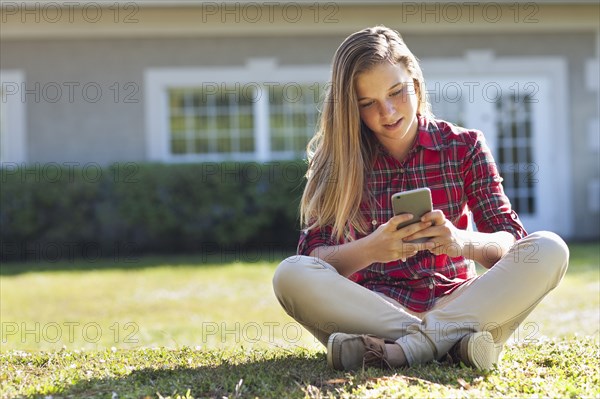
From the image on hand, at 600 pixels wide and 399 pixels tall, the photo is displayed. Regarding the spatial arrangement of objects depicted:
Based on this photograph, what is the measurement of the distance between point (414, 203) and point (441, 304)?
1.71ft

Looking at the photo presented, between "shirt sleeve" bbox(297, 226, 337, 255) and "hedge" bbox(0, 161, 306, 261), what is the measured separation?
666 centimetres

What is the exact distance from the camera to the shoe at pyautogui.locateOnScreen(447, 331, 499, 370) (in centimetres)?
307

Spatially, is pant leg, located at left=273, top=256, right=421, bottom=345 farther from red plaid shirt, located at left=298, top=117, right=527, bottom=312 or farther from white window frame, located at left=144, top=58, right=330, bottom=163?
white window frame, located at left=144, top=58, right=330, bottom=163

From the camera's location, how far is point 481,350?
309 centimetres

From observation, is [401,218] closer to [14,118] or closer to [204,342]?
[204,342]

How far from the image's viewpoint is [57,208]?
1047 centimetres

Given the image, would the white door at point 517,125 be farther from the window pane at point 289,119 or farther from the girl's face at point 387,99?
the girl's face at point 387,99

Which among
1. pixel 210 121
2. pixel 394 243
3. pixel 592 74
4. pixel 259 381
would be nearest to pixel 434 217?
pixel 394 243

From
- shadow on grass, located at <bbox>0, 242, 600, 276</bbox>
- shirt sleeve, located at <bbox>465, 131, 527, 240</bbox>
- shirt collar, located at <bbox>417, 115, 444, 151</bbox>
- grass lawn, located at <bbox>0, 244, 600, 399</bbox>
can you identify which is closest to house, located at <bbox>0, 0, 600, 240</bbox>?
shadow on grass, located at <bbox>0, 242, 600, 276</bbox>

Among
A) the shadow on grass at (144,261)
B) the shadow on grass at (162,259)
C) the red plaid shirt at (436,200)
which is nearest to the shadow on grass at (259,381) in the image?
the red plaid shirt at (436,200)

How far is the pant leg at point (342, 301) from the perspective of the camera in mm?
3238

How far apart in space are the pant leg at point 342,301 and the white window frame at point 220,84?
7922 millimetres

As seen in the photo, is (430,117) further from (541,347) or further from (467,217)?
(541,347)

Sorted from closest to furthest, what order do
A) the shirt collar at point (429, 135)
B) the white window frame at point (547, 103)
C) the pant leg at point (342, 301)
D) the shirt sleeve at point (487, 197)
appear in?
the pant leg at point (342, 301) → the shirt sleeve at point (487, 197) → the shirt collar at point (429, 135) → the white window frame at point (547, 103)
